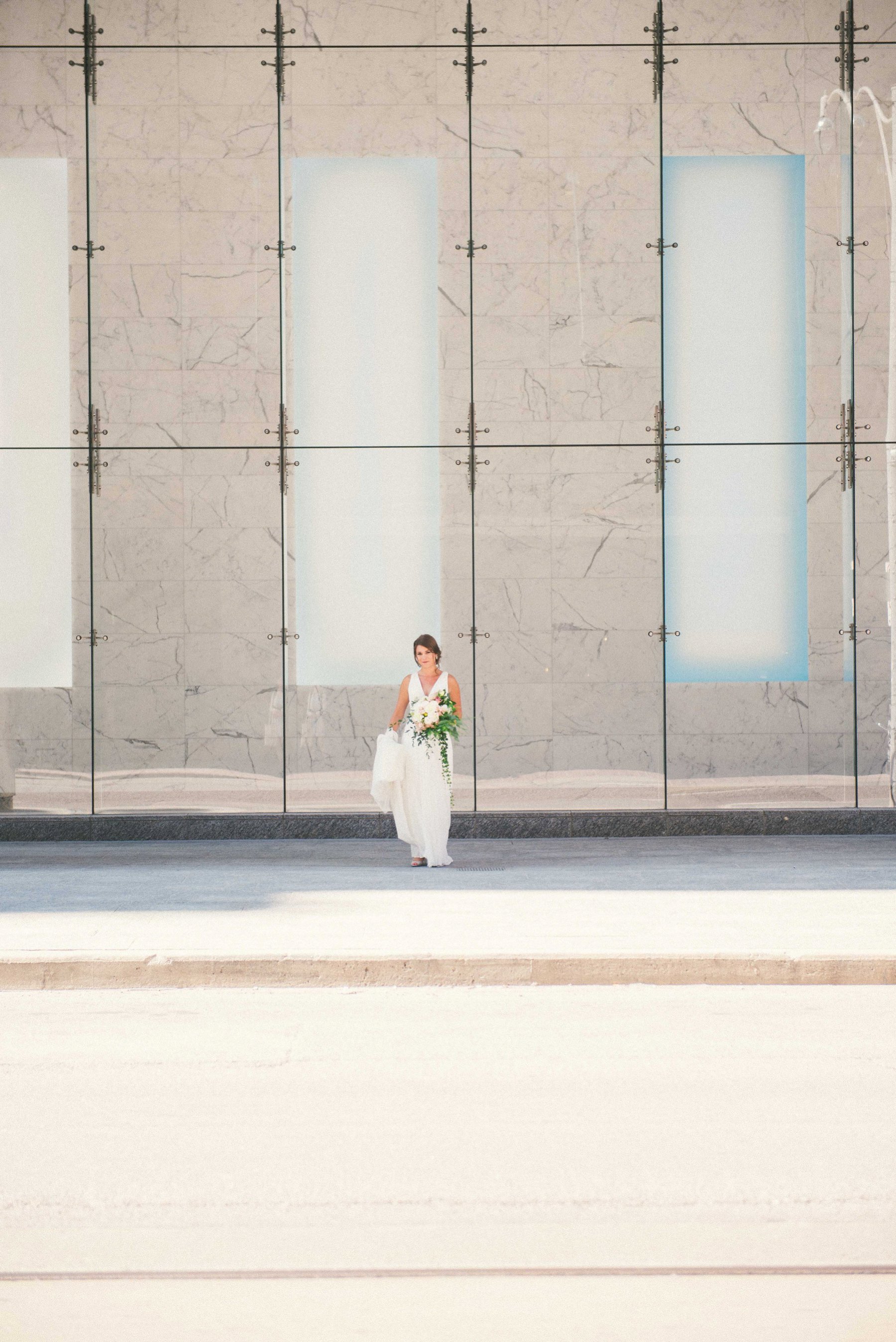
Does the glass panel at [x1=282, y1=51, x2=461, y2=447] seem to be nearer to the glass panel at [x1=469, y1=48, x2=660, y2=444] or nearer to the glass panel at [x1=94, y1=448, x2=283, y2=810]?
the glass panel at [x1=469, y1=48, x2=660, y2=444]

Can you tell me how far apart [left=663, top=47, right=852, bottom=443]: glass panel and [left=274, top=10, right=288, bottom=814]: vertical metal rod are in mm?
3953

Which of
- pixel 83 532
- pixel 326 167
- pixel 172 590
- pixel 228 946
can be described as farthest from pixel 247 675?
pixel 228 946

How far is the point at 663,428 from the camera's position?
15.6m

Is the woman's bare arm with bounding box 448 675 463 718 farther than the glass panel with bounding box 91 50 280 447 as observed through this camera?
No

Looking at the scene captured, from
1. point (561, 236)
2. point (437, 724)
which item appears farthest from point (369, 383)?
point (437, 724)

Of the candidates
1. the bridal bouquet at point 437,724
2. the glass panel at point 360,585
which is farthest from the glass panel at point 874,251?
the bridal bouquet at point 437,724

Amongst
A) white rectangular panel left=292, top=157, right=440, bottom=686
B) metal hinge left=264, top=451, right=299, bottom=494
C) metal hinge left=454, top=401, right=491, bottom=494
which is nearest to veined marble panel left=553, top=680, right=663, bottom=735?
white rectangular panel left=292, top=157, right=440, bottom=686

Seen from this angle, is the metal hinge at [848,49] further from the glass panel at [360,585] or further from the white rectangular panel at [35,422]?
the white rectangular panel at [35,422]

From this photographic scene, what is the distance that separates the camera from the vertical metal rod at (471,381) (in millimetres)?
15484

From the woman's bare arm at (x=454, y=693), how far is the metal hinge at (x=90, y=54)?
738 centimetres

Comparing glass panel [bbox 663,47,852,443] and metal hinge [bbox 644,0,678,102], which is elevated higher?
metal hinge [bbox 644,0,678,102]

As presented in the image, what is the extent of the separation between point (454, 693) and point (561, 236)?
5458 mm

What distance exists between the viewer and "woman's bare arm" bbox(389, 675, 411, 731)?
42.4 ft

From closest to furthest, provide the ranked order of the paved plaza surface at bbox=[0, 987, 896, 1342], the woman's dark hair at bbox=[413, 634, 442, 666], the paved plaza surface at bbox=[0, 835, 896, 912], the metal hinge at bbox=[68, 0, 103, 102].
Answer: the paved plaza surface at bbox=[0, 987, 896, 1342] → the paved plaza surface at bbox=[0, 835, 896, 912] → the woman's dark hair at bbox=[413, 634, 442, 666] → the metal hinge at bbox=[68, 0, 103, 102]
